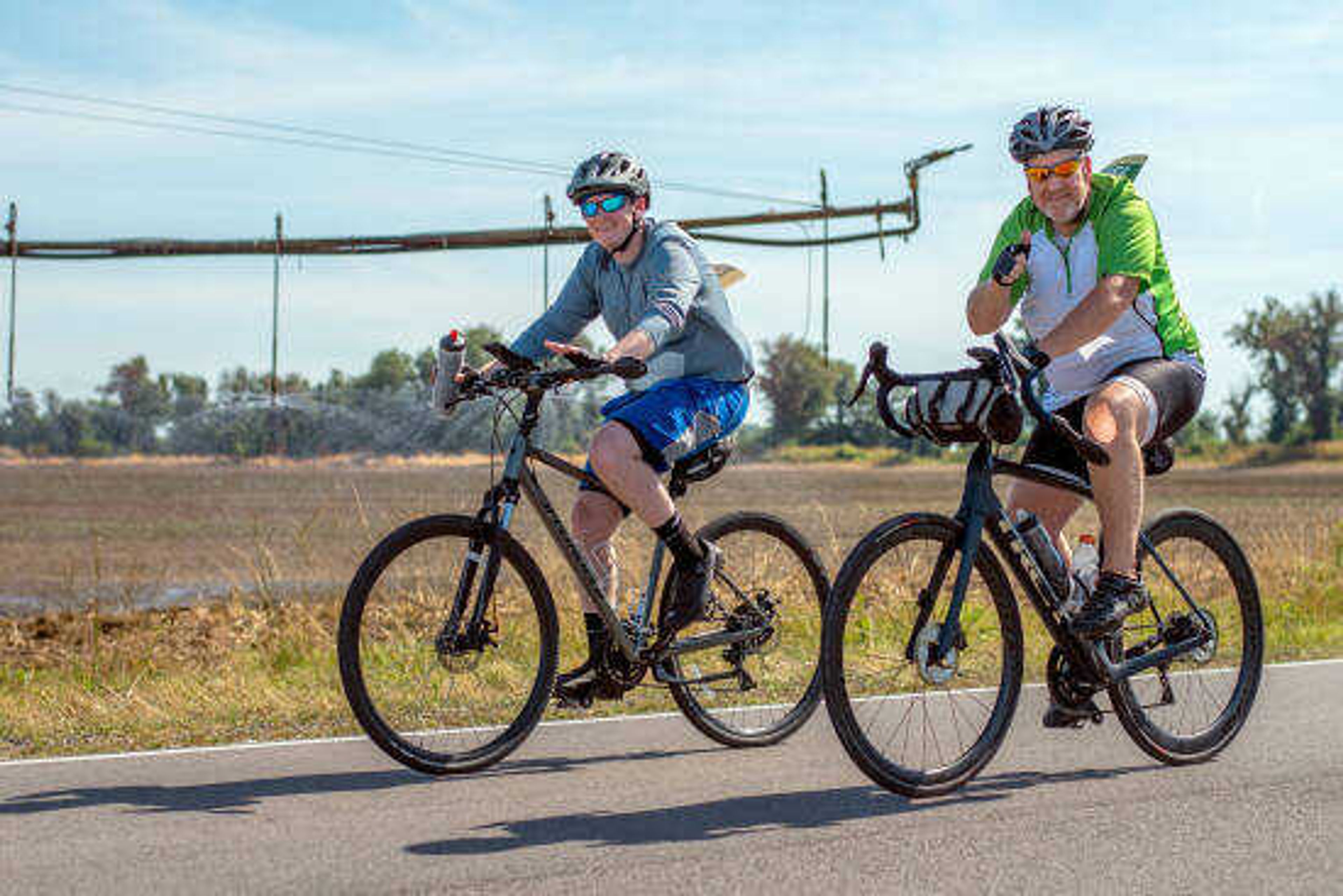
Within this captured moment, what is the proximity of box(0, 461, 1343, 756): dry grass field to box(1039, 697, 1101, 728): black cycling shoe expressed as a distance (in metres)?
2.25

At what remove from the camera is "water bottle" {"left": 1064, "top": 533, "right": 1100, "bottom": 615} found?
568 cm

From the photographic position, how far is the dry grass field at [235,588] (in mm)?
7238

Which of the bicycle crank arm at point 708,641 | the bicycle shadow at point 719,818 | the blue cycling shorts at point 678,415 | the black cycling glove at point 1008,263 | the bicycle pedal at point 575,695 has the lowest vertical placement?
the bicycle shadow at point 719,818

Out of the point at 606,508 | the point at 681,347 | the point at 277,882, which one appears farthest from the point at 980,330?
the point at 277,882

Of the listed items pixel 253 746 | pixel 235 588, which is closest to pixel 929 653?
pixel 253 746

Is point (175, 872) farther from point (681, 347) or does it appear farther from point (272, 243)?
point (272, 243)

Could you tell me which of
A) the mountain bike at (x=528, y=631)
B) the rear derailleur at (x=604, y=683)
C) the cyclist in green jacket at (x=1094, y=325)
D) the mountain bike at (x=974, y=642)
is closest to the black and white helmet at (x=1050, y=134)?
the cyclist in green jacket at (x=1094, y=325)

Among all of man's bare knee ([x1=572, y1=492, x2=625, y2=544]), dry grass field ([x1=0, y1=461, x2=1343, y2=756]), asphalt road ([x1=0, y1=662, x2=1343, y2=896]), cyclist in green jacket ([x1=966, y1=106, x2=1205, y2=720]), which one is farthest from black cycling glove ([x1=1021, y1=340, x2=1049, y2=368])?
dry grass field ([x1=0, y1=461, x2=1343, y2=756])

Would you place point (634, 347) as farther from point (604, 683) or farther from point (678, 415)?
point (604, 683)

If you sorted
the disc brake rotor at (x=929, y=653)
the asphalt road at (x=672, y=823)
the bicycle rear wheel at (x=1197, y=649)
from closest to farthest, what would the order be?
the asphalt road at (x=672, y=823) < the disc brake rotor at (x=929, y=653) < the bicycle rear wheel at (x=1197, y=649)

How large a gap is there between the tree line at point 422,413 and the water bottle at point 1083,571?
82cm

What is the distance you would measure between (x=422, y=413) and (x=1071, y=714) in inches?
604

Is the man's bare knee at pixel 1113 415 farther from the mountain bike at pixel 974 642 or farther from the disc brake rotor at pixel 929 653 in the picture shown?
the disc brake rotor at pixel 929 653

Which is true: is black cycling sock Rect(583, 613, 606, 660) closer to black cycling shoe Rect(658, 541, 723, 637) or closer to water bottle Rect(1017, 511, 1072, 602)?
black cycling shoe Rect(658, 541, 723, 637)
